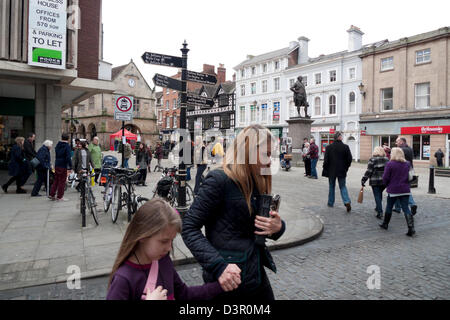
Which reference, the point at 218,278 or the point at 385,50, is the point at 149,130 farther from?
the point at 218,278

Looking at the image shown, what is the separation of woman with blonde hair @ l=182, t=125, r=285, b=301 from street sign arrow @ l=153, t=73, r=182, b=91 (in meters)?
4.59

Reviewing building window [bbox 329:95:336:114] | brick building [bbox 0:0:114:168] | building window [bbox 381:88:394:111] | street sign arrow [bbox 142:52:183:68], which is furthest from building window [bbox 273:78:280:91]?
street sign arrow [bbox 142:52:183:68]

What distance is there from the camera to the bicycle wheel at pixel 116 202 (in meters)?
6.72

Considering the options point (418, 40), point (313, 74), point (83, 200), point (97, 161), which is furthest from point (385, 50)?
point (83, 200)

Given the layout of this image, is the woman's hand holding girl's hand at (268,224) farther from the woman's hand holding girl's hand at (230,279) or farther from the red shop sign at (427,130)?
the red shop sign at (427,130)

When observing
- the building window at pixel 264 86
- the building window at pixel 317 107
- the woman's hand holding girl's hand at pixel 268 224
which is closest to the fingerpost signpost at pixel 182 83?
the woman's hand holding girl's hand at pixel 268 224

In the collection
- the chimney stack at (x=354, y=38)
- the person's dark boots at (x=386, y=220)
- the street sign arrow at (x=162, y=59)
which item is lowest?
the person's dark boots at (x=386, y=220)

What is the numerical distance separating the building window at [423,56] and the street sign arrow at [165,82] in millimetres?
27259

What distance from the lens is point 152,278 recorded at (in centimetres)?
168

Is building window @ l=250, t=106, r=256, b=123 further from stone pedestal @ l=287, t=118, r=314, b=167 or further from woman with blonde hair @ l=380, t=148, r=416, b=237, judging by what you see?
woman with blonde hair @ l=380, t=148, r=416, b=237

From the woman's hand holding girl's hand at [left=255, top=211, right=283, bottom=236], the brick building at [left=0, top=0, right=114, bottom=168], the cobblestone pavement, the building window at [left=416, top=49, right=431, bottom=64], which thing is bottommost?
the cobblestone pavement

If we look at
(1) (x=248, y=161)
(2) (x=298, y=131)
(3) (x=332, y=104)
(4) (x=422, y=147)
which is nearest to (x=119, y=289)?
(1) (x=248, y=161)

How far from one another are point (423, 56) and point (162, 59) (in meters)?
27.9

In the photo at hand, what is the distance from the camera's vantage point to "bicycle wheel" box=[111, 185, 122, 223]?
6716mm
